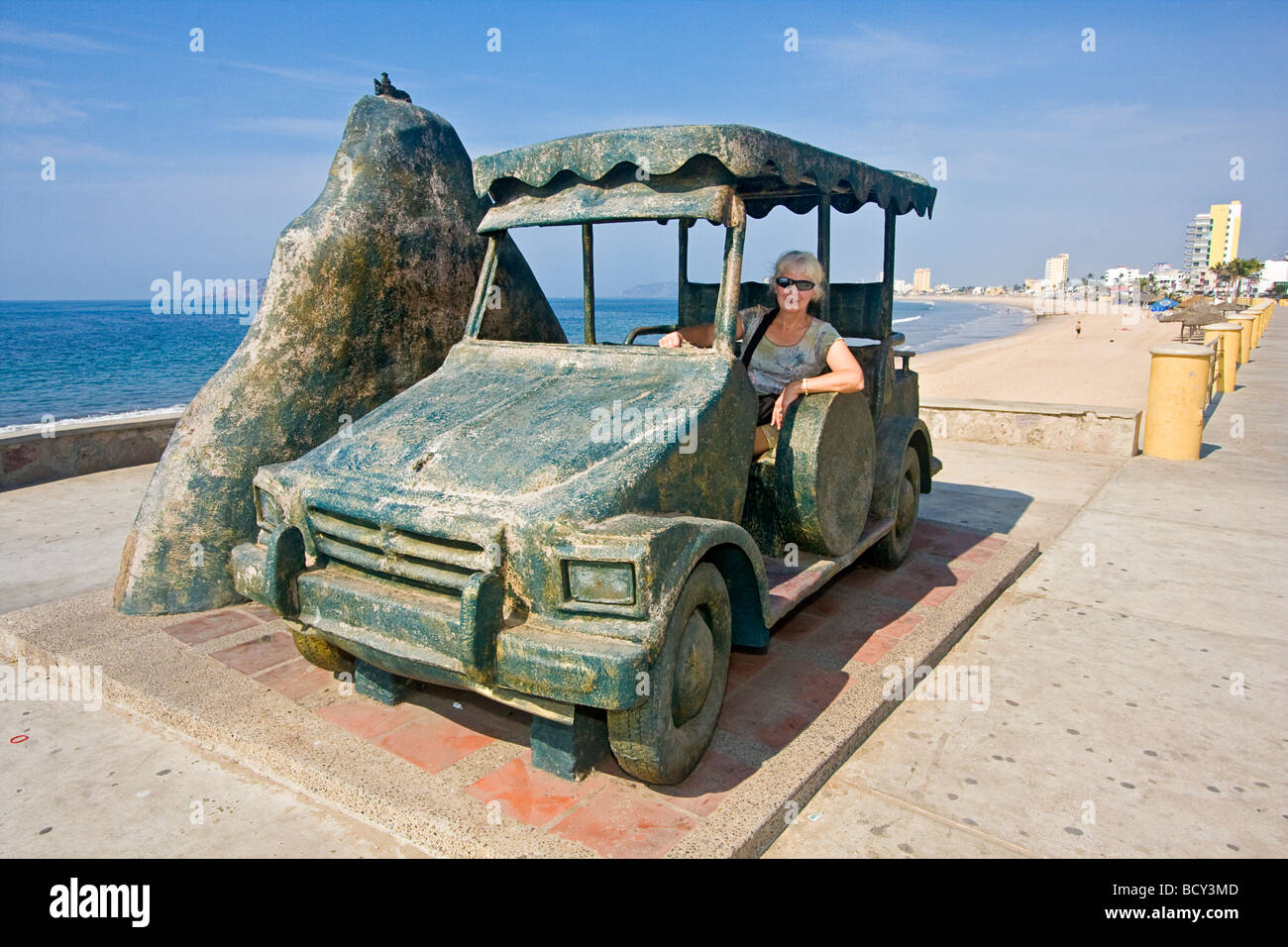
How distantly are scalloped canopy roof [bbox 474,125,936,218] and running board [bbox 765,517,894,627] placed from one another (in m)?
1.84

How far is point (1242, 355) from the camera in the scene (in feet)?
69.6

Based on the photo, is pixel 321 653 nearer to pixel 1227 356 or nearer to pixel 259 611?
pixel 259 611

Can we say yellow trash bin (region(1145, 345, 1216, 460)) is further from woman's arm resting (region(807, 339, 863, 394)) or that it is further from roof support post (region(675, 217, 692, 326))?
woman's arm resting (region(807, 339, 863, 394))

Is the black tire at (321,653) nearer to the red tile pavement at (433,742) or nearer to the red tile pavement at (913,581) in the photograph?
the red tile pavement at (433,742)

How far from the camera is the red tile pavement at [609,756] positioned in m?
2.97

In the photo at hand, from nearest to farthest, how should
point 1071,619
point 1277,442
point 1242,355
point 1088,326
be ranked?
point 1071,619, point 1277,442, point 1242,355, point 1088,326

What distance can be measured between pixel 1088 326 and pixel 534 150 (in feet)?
188

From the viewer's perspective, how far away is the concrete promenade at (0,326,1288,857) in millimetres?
3018

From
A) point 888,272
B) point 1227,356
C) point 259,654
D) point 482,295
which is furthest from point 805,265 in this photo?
point 1227,356

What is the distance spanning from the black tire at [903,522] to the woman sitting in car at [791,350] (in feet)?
3.97

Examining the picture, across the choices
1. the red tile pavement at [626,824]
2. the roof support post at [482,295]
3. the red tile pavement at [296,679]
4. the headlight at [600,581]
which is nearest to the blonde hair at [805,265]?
the roof support post at [482,295]

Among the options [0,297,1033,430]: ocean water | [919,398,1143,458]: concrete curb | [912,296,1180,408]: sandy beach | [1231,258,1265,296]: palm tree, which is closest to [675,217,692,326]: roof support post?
[0,297,1033,430]: ocean water
